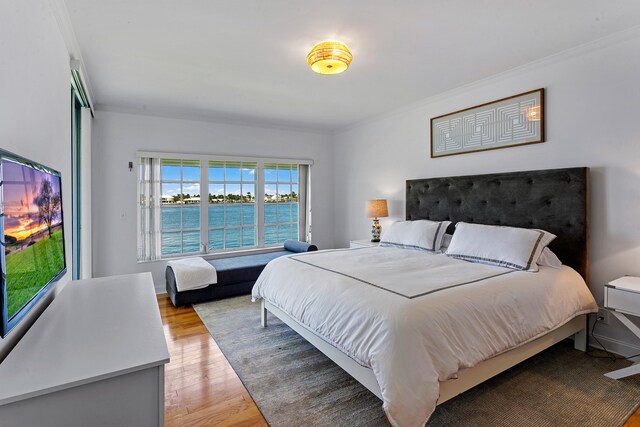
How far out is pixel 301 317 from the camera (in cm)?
236

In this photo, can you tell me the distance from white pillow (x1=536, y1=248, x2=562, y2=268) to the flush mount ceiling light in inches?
89.8

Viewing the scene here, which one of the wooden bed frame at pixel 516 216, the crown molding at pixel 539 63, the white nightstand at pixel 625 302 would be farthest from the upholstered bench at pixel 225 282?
the white nightstand at pixel 625 302

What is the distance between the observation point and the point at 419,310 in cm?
174

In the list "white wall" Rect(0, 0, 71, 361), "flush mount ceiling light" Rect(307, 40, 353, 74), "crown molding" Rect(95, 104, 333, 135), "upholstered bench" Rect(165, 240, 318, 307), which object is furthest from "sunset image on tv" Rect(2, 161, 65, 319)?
"crown molding" Rect(95, 104, 333, 135)

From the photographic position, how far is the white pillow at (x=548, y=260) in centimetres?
268

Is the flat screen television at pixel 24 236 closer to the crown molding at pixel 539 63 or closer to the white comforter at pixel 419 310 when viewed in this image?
the white comforter at pixel 419 310

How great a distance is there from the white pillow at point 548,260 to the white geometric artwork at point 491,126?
3.54ft

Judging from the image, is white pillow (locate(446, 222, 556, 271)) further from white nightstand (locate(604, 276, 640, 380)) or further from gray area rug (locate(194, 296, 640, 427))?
gray area rug (locate(194, 296, 640, 427))

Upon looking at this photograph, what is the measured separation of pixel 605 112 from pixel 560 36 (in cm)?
73

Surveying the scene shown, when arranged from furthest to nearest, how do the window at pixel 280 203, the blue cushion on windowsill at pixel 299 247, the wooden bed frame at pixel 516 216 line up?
the window at pixel 280 203 → the blue cushion on windowsill at pixel 299 247 → the wooden bed frame at pixel 516 216

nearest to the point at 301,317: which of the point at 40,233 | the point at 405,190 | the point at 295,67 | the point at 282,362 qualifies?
the point at 282,362

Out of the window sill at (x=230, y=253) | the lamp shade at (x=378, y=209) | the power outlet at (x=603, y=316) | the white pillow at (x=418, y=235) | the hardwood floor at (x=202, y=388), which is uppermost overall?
the lamp shade at (x=378, y=209)

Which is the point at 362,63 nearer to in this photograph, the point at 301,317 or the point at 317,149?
the point at 301,317

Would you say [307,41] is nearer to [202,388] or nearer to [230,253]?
[202,388]
